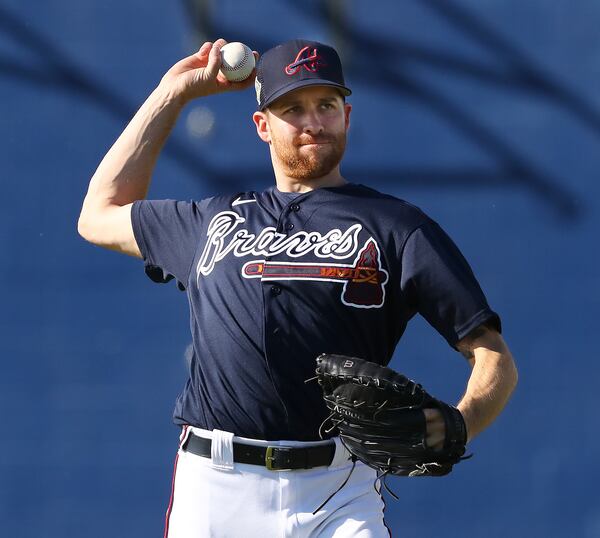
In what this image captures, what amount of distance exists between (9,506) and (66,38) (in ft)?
7.33

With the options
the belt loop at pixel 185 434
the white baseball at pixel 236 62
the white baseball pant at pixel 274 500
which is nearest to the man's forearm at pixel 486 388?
the white baseball pant at pixel 274 500

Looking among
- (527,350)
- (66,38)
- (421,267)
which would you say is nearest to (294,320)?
(421,267)

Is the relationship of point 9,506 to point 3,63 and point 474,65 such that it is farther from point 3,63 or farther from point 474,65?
point 474,65

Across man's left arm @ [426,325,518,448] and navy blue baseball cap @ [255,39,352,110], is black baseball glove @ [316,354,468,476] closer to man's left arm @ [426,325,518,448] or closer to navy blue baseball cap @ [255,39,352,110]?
man's left arm @ [426,325,518,448]

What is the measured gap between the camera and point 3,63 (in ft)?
18.4

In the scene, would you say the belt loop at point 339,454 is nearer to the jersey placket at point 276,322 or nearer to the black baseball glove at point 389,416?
the jersey placket at point 276,322

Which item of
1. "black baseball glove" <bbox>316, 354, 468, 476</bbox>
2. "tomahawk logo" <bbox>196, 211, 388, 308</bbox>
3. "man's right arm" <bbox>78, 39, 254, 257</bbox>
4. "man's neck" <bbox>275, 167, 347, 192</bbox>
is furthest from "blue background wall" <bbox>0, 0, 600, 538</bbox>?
"black baseball glove" <bbox>316, 354, 468, 476</bbox>

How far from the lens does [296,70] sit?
123 inches

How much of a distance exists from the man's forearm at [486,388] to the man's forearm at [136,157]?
1202 millimetres

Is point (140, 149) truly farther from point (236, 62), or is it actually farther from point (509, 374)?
point (509, 374)

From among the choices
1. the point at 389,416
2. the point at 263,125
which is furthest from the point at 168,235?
the point at 389,416

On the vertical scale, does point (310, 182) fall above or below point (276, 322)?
above

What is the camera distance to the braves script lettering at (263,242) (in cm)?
296

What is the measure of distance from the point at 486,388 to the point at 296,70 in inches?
39.7
